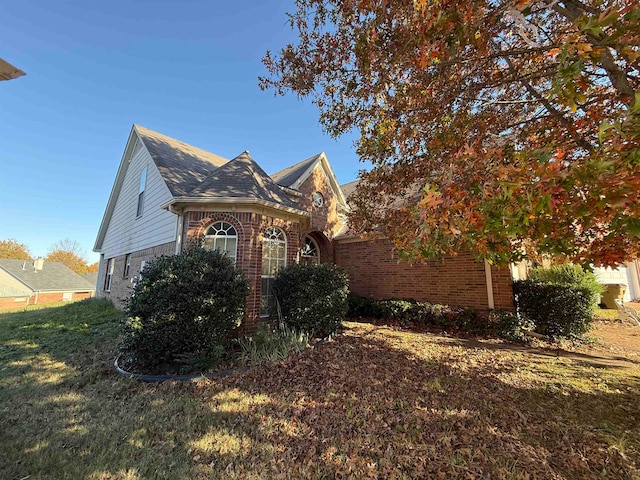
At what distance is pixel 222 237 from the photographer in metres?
8.05

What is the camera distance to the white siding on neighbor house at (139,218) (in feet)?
32.2

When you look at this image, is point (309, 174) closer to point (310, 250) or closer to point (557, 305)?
point (310, 250)

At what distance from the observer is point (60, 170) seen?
18.5m

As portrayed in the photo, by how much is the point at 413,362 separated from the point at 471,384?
126 cm

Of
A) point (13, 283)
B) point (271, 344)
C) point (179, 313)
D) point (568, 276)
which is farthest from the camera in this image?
point (13, 283)

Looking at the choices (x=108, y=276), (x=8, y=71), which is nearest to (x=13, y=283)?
(x=108, y=276)

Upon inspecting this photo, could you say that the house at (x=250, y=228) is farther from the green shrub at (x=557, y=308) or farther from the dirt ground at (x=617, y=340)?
the dirt ground at (x=617, y=340)

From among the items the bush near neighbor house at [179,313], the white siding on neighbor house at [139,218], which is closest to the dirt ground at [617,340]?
the bush near neighbor house at [179,313]

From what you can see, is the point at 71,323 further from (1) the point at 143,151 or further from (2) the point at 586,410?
(2) the point at 586,410

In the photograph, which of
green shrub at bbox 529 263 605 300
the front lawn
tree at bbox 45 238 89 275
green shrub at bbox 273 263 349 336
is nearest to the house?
green shrub at bbox 273 263 349 336

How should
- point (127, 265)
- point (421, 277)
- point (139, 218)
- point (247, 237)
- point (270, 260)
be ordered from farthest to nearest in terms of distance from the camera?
point (127, 265), point (139, 218), point (421, 277), point (270, 260), point (247, 237)

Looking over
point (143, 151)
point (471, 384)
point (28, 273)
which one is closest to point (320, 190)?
point (143, 151)

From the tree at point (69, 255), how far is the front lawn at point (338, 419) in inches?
2517

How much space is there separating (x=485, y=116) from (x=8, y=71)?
7312 mm
